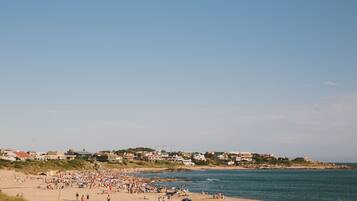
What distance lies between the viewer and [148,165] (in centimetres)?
17700

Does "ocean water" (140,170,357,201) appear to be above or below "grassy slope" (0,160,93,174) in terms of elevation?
below

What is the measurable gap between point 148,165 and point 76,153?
113ft

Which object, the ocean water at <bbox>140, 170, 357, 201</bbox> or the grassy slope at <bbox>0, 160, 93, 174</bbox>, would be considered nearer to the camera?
the ocean water at <bbox>140, 170, 357, 201</bbox>

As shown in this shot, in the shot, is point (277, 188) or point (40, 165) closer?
point (277, 188)

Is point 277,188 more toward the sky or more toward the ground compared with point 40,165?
more toward the ground

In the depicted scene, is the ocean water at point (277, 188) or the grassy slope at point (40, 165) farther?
the grassy slope at point (40, 165)

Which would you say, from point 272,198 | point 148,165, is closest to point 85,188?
point 272,198

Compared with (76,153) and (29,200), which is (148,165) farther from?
(29,200)

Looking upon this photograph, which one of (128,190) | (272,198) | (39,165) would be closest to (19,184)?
(128,190)

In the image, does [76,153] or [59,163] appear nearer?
[59,163]

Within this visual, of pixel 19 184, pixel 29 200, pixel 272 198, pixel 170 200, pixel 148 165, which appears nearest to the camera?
pixel 29 200

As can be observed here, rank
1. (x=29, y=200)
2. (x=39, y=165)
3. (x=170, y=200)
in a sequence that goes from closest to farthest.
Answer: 1. (x=29, y=200)
2. (x=170, y=200)
3. (x=39, y=165)

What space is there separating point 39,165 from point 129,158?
76.7m

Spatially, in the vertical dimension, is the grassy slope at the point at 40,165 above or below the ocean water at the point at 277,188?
above
